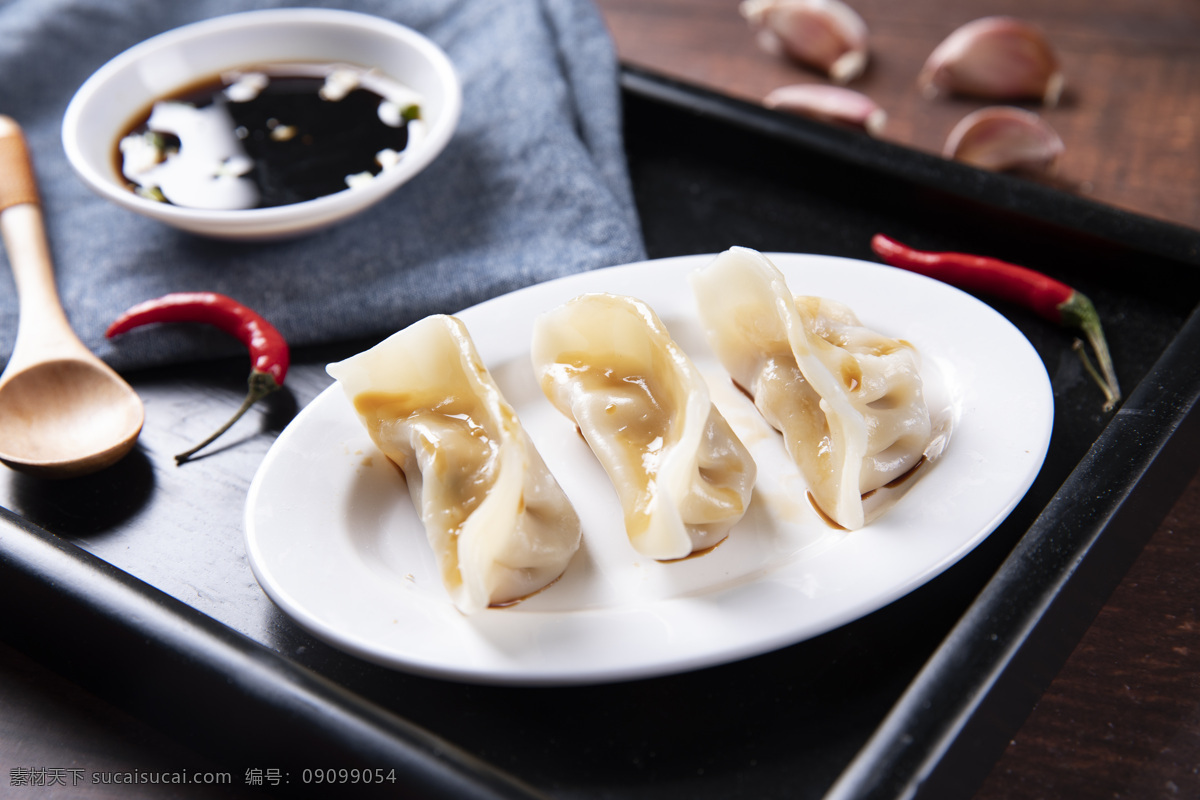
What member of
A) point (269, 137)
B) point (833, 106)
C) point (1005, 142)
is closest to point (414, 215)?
point (269, 137)

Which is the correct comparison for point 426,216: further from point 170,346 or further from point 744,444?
point 744,444

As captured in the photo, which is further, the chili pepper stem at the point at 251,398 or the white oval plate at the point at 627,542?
the chili pepper stem at the point at 251,398

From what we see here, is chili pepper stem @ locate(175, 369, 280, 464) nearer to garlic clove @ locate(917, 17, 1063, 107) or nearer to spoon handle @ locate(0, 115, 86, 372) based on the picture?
spoon handle @ locate(0, 115, 86, 372)

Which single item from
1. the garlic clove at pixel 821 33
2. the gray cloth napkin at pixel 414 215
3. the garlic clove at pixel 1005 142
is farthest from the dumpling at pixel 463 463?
the garlic clove at pixel 821 33

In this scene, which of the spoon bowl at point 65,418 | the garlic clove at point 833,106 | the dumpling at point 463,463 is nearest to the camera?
the dumpling at point 463,463

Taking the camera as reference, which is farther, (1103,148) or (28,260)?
(1103,148)

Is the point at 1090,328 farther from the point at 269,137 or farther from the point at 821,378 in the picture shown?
the point at 269,137

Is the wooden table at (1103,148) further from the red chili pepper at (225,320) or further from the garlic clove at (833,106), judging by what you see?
the red chili pepper at (225,320)
